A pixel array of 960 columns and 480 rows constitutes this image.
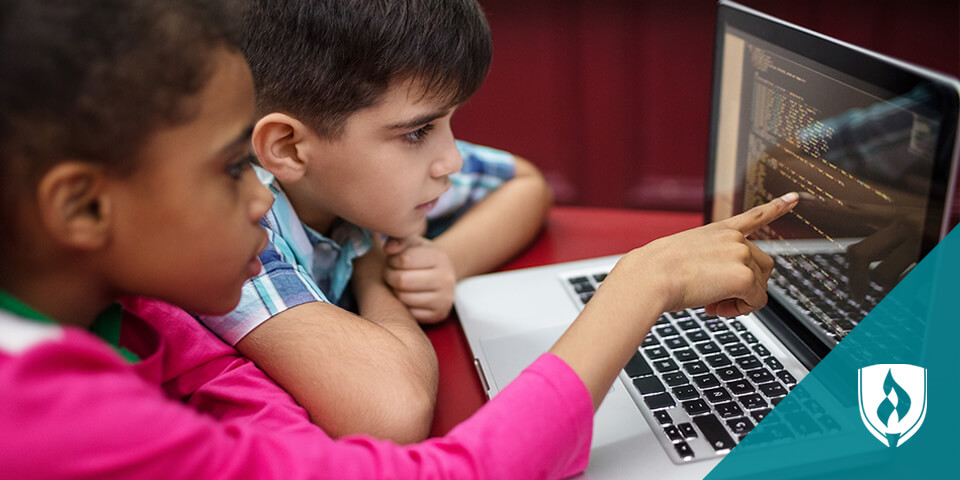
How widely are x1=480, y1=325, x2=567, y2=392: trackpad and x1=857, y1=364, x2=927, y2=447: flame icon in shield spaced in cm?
28

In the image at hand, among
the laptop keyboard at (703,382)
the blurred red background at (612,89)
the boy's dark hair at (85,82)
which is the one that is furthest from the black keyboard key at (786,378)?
the blurred red background at (612,89)

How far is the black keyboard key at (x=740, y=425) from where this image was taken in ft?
2.10

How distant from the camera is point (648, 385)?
0.71 metres

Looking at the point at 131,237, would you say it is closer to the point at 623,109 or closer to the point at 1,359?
the point at 1,359

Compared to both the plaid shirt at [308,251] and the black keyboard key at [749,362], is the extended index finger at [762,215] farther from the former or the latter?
the plaid shirt at [308,251]

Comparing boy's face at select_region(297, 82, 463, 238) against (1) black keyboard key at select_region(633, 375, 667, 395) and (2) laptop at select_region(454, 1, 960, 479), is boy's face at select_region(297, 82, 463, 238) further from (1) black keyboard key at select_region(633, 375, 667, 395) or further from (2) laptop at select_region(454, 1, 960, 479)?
(1) black keyboard key at select_region(633, 375, 667, 395)

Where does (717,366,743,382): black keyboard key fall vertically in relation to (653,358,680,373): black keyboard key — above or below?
above

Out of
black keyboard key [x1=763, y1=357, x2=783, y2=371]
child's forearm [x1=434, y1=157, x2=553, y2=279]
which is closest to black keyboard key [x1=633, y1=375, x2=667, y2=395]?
black keyboard key [x1=763, y1=357, x2=783, y2=371]

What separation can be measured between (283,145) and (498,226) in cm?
34

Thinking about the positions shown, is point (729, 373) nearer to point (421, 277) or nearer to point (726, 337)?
point (726, 337)

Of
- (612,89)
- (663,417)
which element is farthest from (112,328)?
(612,89)

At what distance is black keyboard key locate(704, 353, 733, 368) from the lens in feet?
2.40

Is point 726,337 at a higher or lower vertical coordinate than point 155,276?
lower

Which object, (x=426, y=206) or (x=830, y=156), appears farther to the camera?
(x=426, y=206)
